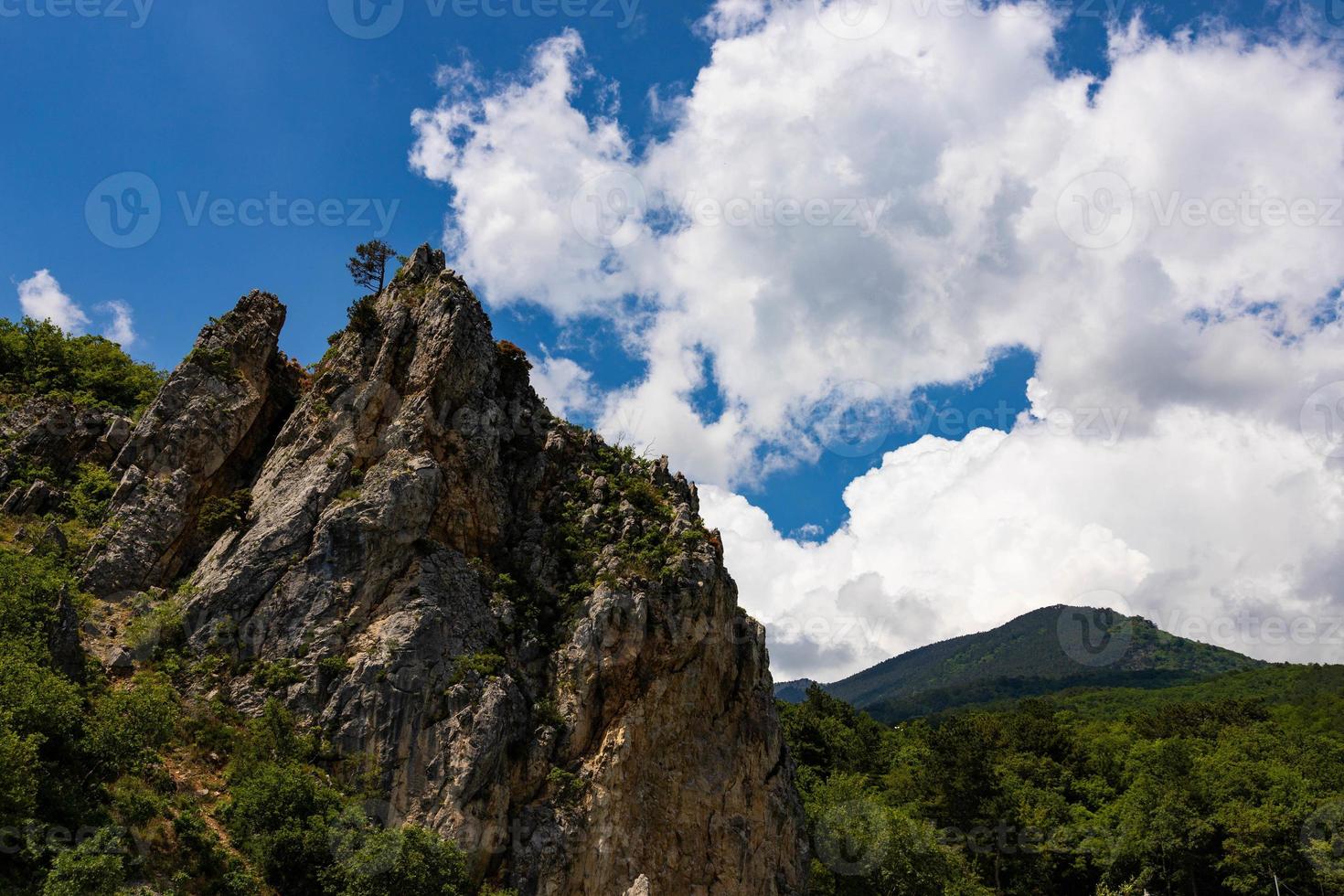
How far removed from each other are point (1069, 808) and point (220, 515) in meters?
72.8

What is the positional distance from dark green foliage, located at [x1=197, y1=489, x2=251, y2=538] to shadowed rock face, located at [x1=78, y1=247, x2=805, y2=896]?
53cm

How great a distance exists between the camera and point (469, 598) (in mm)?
45094

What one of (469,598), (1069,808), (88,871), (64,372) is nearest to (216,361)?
(64,372)

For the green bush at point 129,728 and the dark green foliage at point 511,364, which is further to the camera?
the dark green foliage at point 511,364

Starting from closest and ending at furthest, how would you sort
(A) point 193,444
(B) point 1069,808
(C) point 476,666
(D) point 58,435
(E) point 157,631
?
(E) point 157,631, (C) point 476,666, (A) point 193,444, (D) point 58,435, (B) point 1069,808

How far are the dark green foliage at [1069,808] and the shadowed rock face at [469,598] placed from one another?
9.04m

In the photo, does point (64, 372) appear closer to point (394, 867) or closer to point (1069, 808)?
point (394, 867)

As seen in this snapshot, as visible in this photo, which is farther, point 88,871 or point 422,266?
point 422,266

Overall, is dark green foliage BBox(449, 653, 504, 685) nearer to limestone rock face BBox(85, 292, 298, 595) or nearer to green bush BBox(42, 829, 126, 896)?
green bush BBox(42, 829, 126, 896)

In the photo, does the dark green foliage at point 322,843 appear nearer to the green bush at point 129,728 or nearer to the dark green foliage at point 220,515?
the green bush at point 129,728

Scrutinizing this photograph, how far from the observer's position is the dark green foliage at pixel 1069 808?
55625mm

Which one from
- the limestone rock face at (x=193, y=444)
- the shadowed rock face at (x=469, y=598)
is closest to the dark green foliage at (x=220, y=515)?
the shadowed rock face at (x=469, y=598)

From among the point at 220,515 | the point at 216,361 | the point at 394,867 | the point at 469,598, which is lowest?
the point at 394,867

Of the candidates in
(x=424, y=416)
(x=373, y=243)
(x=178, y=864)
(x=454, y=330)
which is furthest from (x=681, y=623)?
(x=373, y=243)
